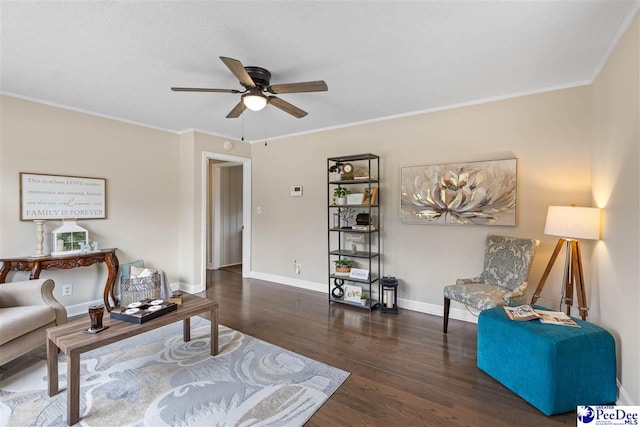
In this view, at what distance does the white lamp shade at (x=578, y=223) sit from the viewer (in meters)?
2.27

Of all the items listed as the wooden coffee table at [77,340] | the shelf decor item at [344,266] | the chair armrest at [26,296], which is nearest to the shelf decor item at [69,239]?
the chair armrest at [26,296]

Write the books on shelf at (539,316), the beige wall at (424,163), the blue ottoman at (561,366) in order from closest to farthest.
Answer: the blue ottoman at (561,366)
the books on shelf at (539,316)
the beige wall at (424,163)

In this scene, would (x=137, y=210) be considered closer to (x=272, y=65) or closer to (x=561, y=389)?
(x=272, y=65)

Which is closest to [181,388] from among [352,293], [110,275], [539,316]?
[110,275]

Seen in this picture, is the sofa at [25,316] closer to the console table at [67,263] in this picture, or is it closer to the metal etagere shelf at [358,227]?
the console table at [67,263]

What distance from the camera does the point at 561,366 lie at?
1.84 m

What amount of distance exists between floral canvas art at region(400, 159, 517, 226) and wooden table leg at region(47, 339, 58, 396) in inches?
136

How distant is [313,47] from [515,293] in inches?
107

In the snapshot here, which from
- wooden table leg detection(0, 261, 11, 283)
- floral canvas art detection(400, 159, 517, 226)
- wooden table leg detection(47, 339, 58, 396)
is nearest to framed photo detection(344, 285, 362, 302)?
floral canvas art detection(400, 159, 517, 226)

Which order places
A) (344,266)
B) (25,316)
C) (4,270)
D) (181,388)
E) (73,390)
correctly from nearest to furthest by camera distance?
1. (73,390)
2. (181,388)
3. (25,316)
4. (4,270)
5. (344,266)

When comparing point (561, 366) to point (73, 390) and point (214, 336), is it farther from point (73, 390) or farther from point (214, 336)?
point (73, 390)

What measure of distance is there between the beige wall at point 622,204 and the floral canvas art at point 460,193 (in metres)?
0.74

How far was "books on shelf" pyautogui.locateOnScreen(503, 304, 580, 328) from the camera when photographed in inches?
81.5

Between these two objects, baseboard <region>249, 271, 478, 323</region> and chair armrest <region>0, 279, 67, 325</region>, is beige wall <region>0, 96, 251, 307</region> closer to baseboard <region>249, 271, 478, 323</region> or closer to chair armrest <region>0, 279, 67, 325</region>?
chair armrest <region>0, 279, 67, 325</region>
